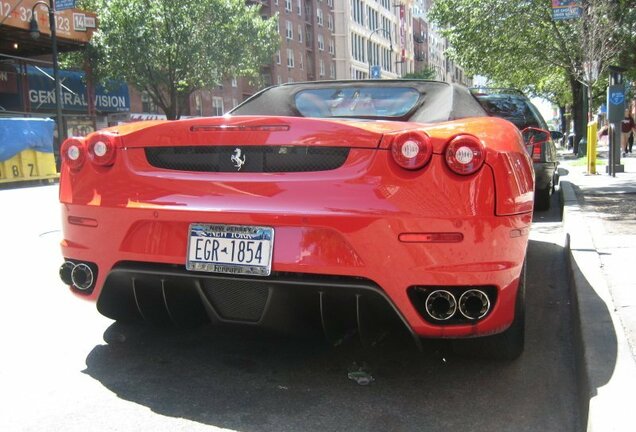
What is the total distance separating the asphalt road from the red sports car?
28cm

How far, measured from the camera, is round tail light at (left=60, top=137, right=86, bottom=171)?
10.0 ft

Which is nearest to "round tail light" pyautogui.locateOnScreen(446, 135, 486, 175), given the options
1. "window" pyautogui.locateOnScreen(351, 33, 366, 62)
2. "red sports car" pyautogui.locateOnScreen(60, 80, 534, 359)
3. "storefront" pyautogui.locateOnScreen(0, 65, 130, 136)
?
"red sports car" pyautogui.locateOnScreen(60, 80, 534, 359)

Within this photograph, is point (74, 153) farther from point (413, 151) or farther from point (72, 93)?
point (72, 93)

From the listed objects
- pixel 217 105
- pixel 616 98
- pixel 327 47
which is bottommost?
pixel 616 98

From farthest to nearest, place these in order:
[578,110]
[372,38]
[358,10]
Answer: [372,38]
[358,10]
[578,110]

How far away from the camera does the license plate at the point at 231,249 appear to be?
8.59 feet

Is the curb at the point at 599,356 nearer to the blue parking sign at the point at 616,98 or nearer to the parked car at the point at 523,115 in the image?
the parked car at the point at 523,115

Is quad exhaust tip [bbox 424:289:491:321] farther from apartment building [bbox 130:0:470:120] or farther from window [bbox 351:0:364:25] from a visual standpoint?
window [bbox 351:0:364:25]

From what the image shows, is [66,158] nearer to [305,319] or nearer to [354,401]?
[305,319]

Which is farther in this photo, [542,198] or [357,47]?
[357,47]

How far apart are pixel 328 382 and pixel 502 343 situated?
85 centimetres

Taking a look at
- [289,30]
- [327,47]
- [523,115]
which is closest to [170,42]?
[289,30]

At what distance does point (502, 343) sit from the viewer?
2.97m

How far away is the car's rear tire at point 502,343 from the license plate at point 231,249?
3.43ft
